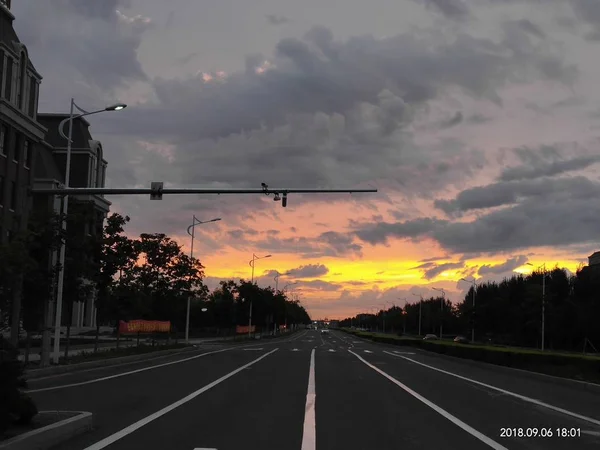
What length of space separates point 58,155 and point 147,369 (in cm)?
4987

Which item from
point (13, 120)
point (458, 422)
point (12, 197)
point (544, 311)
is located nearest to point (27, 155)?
point (12, 197)

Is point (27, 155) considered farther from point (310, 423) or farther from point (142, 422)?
point (310, 423)

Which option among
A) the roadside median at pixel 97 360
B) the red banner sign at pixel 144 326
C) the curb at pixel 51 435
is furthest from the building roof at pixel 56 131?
the curb at pixel 51 435

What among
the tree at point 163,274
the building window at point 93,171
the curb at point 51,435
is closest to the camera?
the curb at point 51,435

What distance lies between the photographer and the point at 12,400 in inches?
337

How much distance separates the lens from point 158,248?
134 ft

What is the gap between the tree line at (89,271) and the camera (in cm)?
1377

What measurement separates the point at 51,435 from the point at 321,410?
20.3ft

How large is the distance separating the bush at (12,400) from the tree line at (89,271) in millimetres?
1596

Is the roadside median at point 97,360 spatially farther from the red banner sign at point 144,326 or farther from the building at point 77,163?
the building at point 77,163

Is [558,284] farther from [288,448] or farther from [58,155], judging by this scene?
[288,448]

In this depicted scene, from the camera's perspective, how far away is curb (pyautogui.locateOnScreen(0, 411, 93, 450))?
7.85 metres

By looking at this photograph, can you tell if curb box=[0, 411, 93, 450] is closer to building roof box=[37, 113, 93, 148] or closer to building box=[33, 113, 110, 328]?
building box=[33, 113, 110, 328]

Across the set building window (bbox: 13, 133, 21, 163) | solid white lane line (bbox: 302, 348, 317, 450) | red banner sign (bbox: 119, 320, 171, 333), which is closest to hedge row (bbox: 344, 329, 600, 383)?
solid white lane line (bbox: 302, 348, 317, 450)
